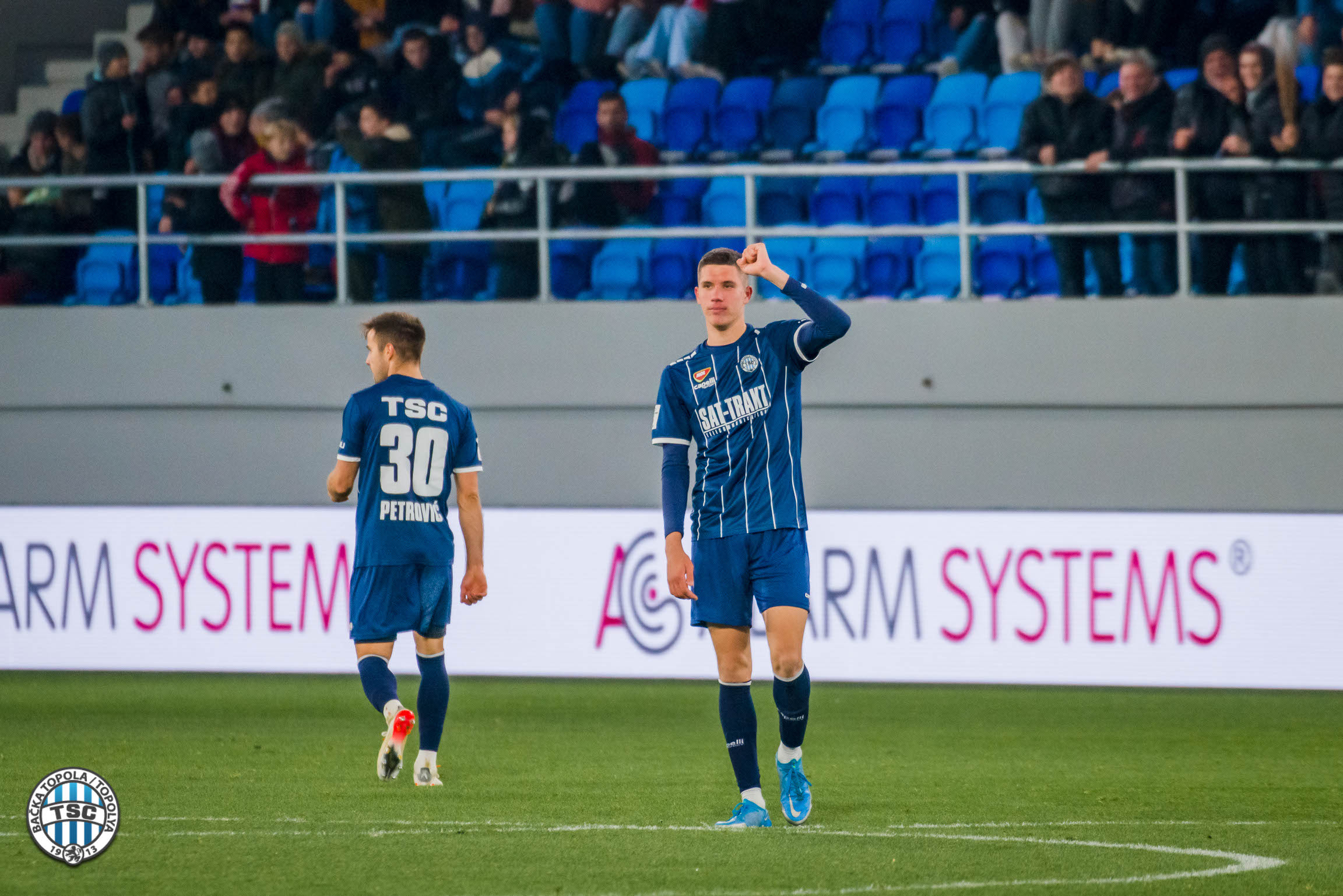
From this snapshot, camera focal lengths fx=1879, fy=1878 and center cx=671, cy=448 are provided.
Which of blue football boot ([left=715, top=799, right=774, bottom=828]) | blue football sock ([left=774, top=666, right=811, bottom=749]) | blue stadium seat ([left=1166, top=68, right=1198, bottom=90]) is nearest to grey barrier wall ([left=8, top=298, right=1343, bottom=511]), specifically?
blue stadium seat ([left=1166, top=68, right=1198, bottom=90])

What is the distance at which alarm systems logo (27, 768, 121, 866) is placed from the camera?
5207 mm

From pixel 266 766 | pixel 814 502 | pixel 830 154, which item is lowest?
pixel 266 766

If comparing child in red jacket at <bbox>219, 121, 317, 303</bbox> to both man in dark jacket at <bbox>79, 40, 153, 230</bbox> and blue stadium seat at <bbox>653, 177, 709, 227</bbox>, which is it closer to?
man in dark jacket at <bbox>79, 40, 153, 230</bbox>

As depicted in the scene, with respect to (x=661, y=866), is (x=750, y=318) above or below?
above

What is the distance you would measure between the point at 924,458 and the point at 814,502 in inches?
31.3

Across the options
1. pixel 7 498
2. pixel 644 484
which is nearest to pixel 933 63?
pixel 644 484

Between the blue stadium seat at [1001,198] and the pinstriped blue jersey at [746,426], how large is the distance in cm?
628

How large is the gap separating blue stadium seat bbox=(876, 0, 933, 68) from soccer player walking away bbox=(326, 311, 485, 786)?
7.86 meters

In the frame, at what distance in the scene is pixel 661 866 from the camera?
505 cm

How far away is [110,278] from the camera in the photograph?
12945 millimetres

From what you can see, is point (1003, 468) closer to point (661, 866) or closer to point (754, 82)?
point (754, 82)

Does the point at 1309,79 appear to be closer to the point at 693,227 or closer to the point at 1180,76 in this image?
the point at 1180,76

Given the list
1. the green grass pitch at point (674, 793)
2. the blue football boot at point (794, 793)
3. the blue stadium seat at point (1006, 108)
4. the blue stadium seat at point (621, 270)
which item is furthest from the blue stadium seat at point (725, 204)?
the blue football boot at point (794, 793)

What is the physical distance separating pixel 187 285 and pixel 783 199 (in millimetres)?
4106
